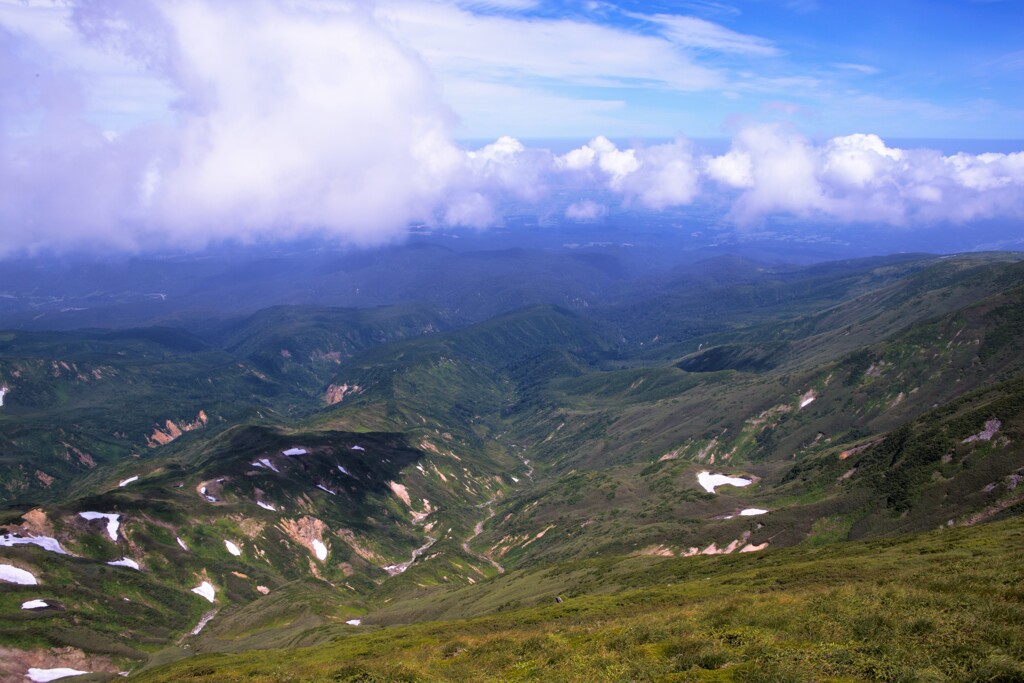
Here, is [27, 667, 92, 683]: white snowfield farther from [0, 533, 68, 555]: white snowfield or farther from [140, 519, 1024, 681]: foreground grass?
[140, 519, 1024, 681]: foreground grass

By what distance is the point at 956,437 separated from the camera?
14012 centimetres

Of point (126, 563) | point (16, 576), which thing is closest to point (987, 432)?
point (126, 563)

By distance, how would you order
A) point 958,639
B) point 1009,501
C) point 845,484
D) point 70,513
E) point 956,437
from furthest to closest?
1. point 70,513
2. point 845,484
3. point 956,437
4. point 1009,501
5. point 958,639

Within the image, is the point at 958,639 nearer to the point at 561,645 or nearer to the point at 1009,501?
the point at 561,645

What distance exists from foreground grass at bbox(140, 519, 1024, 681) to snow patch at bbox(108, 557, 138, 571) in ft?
368

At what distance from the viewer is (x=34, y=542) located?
Answer: 584 feet

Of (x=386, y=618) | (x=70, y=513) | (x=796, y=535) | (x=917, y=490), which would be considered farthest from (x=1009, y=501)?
(x=70, y=513)

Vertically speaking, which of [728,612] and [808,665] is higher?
[808,665]

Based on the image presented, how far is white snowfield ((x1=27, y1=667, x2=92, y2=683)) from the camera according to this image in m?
136

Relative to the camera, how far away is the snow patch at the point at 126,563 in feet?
627

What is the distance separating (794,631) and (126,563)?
681 ft

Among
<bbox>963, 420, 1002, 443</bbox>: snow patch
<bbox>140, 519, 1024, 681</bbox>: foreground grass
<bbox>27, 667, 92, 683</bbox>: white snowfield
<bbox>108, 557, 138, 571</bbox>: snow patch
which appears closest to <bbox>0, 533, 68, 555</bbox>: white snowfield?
<bbox>108, 557, 138, 571</bbox>: snow patch

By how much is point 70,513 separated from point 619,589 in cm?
17751

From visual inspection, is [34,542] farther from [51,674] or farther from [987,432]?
[987,432]
